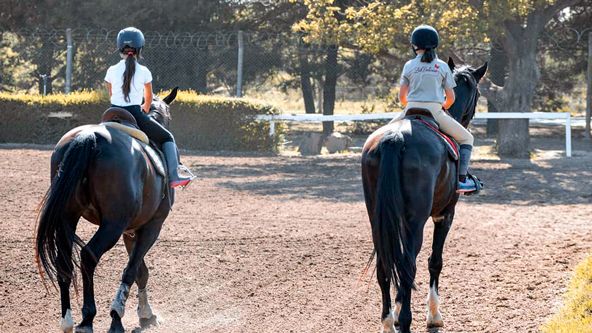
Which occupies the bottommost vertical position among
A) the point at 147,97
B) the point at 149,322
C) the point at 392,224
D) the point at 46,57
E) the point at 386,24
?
the point at 149,322

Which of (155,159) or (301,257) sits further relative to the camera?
(301,257)

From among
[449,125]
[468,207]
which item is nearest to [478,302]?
[449,125]

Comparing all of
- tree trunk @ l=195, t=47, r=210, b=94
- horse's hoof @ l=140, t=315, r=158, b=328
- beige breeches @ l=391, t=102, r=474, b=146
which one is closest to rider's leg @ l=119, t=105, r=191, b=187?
horse's hoof @ l=140, t=315, r=158, b=328

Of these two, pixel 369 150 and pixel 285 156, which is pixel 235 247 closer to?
pixel 369 150

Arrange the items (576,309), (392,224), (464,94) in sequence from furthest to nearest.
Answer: (464,94) → (576,309) → (392,224)

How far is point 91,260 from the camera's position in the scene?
22.9ft

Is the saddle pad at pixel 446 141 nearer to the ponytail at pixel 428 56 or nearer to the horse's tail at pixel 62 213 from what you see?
the ponytail at pixel 428 56

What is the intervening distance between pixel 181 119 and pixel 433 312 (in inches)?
616

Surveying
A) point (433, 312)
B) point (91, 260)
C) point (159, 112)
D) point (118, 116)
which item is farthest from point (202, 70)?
point (91, 260)

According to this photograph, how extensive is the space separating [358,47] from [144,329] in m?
16.1

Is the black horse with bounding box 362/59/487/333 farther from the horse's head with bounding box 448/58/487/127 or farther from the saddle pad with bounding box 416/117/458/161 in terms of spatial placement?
the horse's head with bounding box 448/58/487/127

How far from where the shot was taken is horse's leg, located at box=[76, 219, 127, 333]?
692 centimetres

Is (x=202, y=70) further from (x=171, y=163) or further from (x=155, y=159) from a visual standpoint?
(x=155, y=159)

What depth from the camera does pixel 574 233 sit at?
12469 mm
